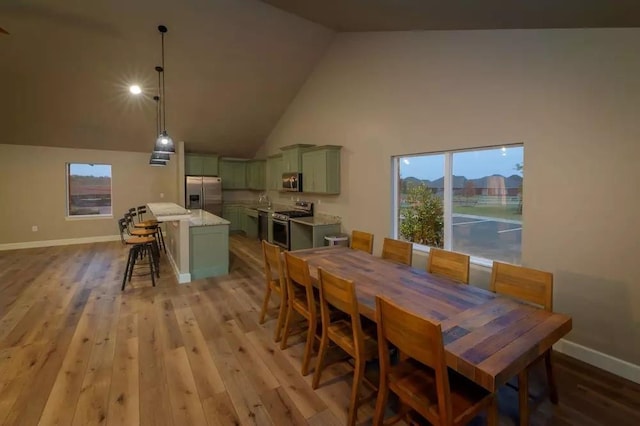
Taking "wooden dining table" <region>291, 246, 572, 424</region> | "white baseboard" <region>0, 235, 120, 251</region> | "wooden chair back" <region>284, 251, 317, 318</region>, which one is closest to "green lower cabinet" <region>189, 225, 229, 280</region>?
"wooden chair back" <region>284, 251, 317, 318</region>

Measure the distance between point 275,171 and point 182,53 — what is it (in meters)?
3.07

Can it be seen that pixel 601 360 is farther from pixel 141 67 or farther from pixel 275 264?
pixel 141 67

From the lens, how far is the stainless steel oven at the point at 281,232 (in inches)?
232

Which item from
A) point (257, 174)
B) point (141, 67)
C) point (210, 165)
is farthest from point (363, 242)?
point (210, 165)

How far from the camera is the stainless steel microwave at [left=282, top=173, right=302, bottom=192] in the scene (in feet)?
20.0

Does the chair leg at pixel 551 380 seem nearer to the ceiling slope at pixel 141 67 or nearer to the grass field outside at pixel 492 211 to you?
the grass field outside at pixel 492 211

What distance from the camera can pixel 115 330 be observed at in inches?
119

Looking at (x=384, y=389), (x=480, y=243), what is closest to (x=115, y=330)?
(x=384, y=389)

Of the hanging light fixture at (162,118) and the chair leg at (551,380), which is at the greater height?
the hanging light fixture at (162,118)

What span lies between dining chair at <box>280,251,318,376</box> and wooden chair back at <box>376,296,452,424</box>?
841 mm

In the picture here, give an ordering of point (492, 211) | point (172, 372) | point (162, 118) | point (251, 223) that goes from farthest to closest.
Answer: point (251, 223) < point (162, 118) < point (492, 211) < point (172, 372)

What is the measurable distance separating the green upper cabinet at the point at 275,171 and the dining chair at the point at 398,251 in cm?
422

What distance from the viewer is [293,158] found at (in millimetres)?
6246

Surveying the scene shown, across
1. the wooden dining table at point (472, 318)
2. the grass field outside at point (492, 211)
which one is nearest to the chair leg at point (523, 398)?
the wooden dining table at point (472, 318)
